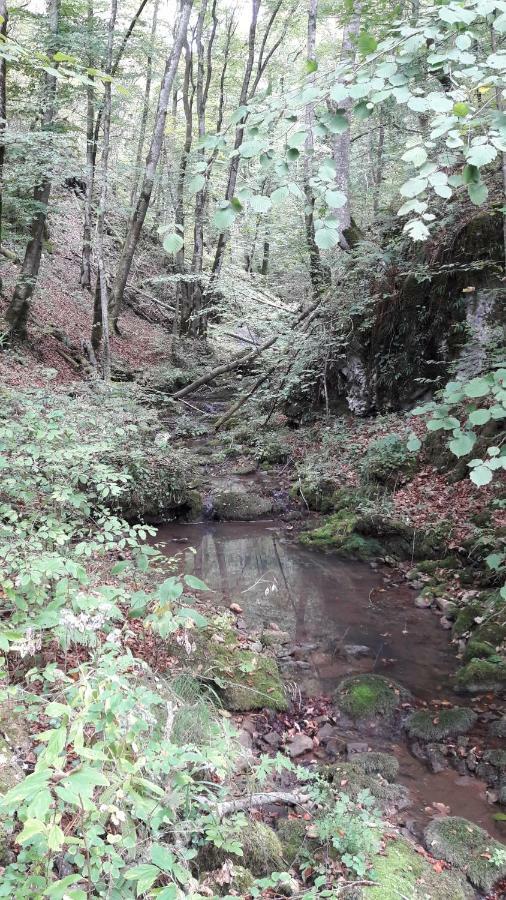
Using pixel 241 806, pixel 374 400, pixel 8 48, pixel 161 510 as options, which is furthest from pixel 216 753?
pixel 374 400

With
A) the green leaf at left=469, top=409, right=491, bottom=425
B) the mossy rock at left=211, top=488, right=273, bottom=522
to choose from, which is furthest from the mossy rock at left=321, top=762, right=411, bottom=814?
the mossy rock at left=211, top=488, right=273, bottom=522

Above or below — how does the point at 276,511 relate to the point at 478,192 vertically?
below

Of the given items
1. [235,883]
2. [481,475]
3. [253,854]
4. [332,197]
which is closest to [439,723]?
[253,854]

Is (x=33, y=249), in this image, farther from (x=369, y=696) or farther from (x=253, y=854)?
(x=253, y=854)

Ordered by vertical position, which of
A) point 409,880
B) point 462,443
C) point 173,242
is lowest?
point 409,880

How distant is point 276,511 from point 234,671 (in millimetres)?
5820

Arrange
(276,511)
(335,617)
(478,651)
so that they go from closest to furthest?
(478,651)
(335,617)
(276,511)

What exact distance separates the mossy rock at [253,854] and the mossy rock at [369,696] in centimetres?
195

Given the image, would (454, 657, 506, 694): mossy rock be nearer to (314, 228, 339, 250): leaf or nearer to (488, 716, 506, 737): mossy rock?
(488, 716, 506, 737): mossy rock

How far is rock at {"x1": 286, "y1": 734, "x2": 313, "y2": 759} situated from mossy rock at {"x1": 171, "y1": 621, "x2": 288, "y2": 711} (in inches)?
15.1

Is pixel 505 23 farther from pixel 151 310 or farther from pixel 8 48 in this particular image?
pixel 151 310

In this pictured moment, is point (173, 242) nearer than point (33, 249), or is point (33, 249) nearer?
point (173, 242)

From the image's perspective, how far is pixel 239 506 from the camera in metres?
10.5

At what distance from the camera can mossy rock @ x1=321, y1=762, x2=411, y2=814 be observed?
371 cm
